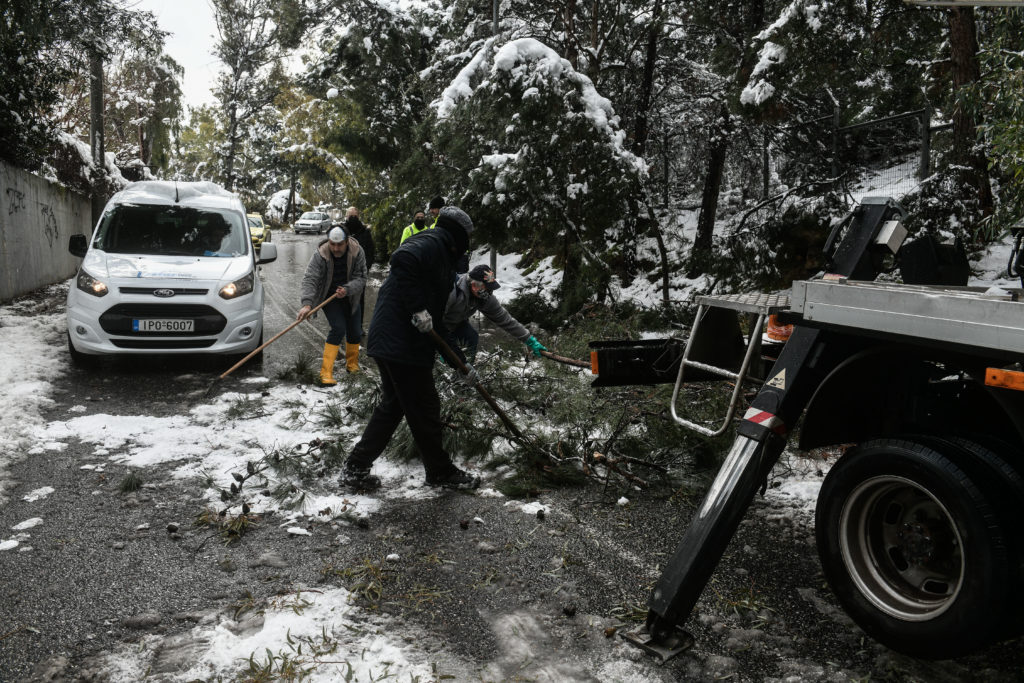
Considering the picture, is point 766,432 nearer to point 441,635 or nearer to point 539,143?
point 441,635

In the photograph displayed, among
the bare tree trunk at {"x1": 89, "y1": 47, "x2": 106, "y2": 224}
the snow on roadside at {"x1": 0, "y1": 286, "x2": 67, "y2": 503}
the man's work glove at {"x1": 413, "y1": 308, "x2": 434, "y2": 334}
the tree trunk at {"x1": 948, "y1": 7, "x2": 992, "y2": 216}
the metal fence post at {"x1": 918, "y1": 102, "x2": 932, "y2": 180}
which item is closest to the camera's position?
the man's work glove at {"x1": 413, "y1": 308, "x2": 434, "y2": 334}

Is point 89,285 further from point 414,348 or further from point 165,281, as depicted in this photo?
point 414,348

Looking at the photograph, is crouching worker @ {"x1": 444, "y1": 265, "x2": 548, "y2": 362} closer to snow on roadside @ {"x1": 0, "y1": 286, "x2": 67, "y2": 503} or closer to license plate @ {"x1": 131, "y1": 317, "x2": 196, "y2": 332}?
license plate @ {"x1": 131, "y1": 317, "x2": 196, "y2": 332}

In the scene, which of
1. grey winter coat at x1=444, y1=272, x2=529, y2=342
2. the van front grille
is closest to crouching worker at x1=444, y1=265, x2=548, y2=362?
grey winter coat at x1=444, y1=272, x2=529, y2=342

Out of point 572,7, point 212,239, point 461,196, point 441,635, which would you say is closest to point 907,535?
point 441,635

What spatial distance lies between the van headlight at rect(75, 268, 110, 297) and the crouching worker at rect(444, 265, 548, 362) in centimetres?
→ 388

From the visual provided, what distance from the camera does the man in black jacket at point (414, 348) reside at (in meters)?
4.96

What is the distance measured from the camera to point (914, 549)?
9.91 ft

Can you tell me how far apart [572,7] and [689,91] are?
13.9 feet

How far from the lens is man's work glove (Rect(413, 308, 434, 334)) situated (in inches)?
191

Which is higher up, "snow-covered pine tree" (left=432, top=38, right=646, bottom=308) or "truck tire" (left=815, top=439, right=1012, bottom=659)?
"snow-covered pine tree" (left=432, top=38, right=646, bottom=308)

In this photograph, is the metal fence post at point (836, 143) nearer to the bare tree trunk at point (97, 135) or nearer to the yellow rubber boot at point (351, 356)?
the yellow rubber boot at point (351, 356)

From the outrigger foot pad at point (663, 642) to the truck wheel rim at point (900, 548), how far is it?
0.75 metres

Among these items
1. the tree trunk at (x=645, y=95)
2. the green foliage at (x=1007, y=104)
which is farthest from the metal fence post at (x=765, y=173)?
the green foliage at (x=1007, y=104)
